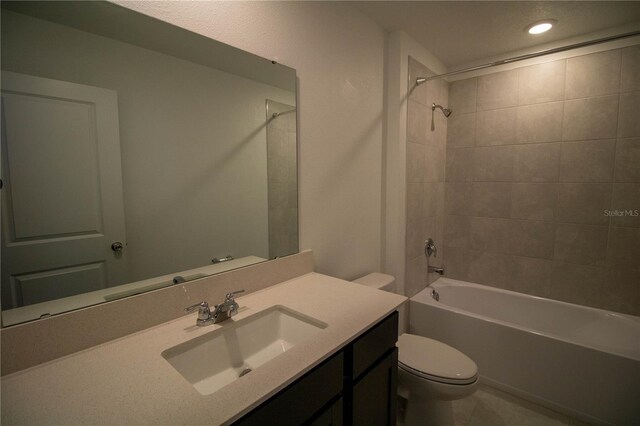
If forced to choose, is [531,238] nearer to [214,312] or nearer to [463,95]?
[463,95]

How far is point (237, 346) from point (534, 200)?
252 cm

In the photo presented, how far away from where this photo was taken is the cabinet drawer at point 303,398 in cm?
71

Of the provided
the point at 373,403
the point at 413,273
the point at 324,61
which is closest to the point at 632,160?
the point at 413,273

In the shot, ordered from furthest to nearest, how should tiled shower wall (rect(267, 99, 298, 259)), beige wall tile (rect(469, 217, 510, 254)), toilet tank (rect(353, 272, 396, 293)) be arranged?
1. beige wall tile (rect(469, 217, 510, 254))
2. toilet tank (rect(353, 272, 396, 293))
3. tiled shower wall (rect(267, 99, 298, 259))

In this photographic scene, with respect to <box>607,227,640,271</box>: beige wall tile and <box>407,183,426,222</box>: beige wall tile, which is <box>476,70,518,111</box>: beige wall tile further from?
<box>607,227,640,271</box>: beige wall tile

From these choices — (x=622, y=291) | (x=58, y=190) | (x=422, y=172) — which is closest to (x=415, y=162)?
(x=422, y=172)

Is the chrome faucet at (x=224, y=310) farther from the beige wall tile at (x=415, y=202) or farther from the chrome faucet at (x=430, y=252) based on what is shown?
the chrome faucet at (x=430, y=252)

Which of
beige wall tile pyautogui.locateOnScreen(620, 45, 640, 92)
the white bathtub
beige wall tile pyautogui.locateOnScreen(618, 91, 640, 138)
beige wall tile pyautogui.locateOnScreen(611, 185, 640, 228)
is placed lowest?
the white bathtub

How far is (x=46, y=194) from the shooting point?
0.85 meters

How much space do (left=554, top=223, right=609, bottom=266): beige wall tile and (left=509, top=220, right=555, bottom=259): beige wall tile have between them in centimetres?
5

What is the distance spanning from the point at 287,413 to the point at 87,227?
2.68 feet

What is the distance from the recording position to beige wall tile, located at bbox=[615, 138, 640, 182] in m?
2.03

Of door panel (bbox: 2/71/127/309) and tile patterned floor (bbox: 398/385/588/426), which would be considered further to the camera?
tile patterned floor (bbox: 398/385/588/426)

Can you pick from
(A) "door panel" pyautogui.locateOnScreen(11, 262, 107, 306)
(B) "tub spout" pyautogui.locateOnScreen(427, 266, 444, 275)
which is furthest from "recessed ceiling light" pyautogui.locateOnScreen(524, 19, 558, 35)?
(A) "door panel" pyautogui.locateOnScreen(11, 262, 107, 306)
